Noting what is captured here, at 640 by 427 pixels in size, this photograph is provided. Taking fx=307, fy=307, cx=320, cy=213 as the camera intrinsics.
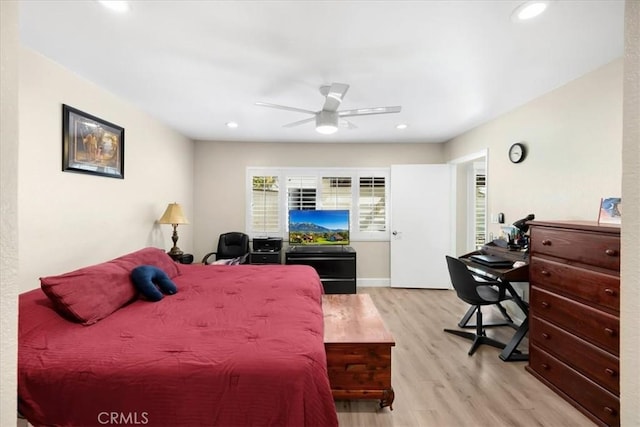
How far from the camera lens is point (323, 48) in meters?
2.17

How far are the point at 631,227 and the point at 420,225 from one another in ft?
14.8

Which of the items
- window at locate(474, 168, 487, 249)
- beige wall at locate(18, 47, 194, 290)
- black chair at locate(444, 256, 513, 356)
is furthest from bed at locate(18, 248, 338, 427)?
window at locate(474, 168, 487, 249)

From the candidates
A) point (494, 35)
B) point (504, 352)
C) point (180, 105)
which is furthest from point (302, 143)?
point (504, 352)

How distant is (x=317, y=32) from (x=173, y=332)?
2.02m

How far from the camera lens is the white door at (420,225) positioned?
16.8 feet

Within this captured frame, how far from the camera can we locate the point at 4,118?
1.96ft

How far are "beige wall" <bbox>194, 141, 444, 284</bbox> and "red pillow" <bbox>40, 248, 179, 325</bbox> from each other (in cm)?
283

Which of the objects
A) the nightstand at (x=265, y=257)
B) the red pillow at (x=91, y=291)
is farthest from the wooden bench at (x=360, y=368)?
the nightstand at (x=265, y=257)

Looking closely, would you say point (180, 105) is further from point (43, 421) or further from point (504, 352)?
point (504, 352)

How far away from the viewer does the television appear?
5152 millimetres

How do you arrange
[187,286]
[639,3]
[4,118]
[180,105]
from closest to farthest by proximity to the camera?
[4,118], [639,3], [187,286], [180,105]

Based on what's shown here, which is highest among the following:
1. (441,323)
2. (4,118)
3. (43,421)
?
(4,118)

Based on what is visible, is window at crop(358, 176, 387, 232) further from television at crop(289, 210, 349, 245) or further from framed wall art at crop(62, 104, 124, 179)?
framed wall art at crop(62, 104, 124, 179)

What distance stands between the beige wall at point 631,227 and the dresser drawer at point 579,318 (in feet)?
5.07
